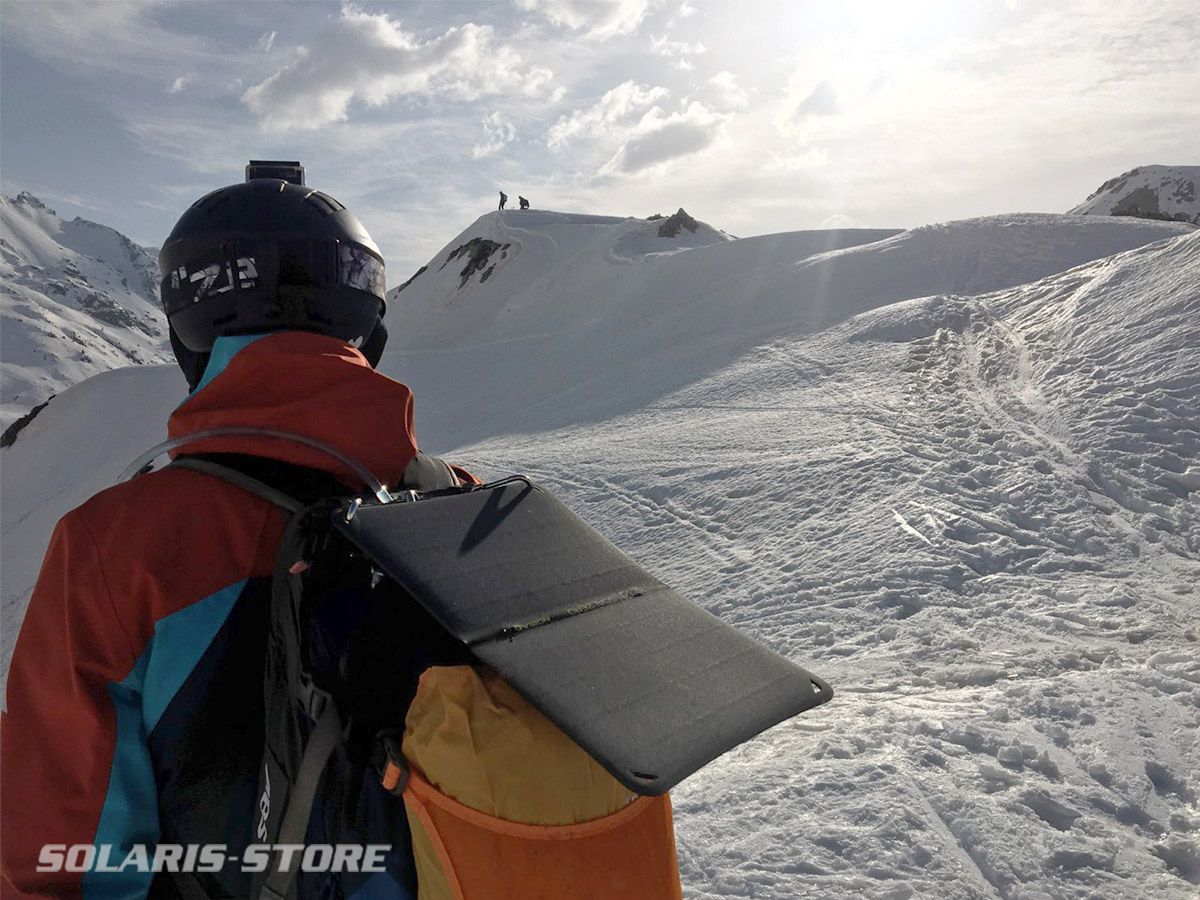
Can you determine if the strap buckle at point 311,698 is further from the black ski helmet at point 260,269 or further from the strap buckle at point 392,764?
the black ski helmet at point 260,269

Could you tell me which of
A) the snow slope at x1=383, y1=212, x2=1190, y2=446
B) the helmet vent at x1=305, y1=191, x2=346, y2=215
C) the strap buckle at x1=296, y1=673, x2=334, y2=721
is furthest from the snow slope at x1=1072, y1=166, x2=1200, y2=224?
the strap buckle at x1=296, y1=673, x2=334, y2=721

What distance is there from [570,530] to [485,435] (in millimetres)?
10648

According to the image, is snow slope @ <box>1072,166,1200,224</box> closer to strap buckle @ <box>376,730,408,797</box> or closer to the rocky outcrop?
the rocky outcrop

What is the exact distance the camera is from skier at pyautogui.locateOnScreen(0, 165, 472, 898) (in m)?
1.19

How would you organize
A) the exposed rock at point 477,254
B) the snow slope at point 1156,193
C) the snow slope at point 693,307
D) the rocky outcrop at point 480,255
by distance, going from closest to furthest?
the snow slope at point 693,307 → the rocky outcrop at point 480,255 → the exposed rock at point 477,254 → the snow slope at point 1156,193

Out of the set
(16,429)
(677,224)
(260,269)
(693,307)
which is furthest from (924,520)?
(16,429)

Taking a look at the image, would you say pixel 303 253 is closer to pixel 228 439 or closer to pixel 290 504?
pixel 228 439

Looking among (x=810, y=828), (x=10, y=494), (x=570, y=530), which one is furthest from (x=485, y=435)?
(x=10, y=494)

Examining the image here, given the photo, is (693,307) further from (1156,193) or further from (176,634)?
(1156,193)

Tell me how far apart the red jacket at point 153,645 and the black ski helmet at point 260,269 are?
1.47 feet

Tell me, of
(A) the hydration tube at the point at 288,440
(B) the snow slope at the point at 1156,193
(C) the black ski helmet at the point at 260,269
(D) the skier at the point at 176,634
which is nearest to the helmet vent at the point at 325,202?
(C) the black ski helmet at the point at 260,269

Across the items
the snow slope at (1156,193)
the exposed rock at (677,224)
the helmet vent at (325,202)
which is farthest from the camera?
the snow slope at (1156,193)

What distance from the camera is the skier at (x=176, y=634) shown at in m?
1.19

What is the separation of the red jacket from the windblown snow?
6.47 ft
